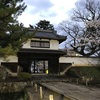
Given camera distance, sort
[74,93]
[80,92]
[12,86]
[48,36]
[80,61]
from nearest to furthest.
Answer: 1. [74,93]
2. [80,92]
3. [12,86]
4. [48,36]
5. [80,61]

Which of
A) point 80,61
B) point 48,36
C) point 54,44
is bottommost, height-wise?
point 80,61

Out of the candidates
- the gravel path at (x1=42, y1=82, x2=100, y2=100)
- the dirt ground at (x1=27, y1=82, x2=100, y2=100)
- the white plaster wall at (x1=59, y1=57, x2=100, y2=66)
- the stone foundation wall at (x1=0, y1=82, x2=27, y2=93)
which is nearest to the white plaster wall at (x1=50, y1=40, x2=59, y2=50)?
the white plaster wall at (x1=59, y1=57, x2=100, y2=66)

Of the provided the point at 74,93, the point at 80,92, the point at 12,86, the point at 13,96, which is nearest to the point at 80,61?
the point at 12,86

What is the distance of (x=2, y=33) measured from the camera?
45.9 ft

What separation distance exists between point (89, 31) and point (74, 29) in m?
5.02

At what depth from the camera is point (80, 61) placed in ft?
82.3

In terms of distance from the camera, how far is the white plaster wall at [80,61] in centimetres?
2441

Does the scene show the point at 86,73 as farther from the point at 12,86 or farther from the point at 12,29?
the point at 12,29

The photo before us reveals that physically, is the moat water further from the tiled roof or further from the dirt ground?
the tiled roof

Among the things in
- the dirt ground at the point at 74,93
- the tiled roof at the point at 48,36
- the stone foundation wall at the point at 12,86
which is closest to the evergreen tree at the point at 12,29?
the dirt ground at the point at 74,93

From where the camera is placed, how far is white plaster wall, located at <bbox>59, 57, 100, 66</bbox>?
2441cm

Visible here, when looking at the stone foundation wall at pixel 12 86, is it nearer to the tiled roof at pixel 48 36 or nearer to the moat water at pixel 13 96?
the moat water at pixel 13 96

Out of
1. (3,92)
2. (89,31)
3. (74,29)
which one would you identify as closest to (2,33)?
(3,92)

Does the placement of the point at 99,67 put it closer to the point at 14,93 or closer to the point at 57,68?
the point at 57,68
